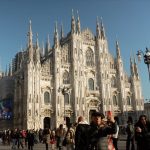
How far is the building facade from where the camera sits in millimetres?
40653

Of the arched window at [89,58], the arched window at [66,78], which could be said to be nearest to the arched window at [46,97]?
the arched window at [66,78]

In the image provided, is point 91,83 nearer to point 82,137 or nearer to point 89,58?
point 89,58

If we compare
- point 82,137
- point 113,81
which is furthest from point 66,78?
point 82,137

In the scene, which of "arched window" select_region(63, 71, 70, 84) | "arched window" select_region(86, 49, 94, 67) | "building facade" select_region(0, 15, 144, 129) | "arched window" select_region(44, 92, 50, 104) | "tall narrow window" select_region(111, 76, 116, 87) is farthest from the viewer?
"tall narrow window" select_region(111, 76, 116, 87)

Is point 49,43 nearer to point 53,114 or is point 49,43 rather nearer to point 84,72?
point 84,72

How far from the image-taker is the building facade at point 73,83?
40653 millimetres

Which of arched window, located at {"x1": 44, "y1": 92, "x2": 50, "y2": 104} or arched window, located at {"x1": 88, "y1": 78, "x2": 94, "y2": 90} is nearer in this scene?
A: arched window, located at {"x1": 44, "y1": 92, "x2": 50, "y2": 104}

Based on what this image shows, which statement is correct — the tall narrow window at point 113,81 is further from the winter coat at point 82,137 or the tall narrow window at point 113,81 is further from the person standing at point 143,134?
the winter coat at point 82,137

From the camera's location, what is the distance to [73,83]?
4397 centimetres

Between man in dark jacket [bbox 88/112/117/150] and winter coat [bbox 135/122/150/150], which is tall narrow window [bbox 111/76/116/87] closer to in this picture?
winter coat [bbox 135/122/150/150]

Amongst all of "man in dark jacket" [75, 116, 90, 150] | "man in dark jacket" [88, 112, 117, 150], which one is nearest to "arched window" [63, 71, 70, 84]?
"man in dark jacket" [75, 116, 90, 150]

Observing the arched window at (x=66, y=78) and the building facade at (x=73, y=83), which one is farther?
the arched window at (x=66, y=78)

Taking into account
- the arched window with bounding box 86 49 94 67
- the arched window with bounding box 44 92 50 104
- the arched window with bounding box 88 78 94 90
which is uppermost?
the arched window with bounding box 86 49 94 67

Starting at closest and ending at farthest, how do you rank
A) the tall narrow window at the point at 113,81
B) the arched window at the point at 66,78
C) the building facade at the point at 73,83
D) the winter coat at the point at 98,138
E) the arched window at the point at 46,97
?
the winter coat at the point at 98,138
the building facade at the point at 73,83
the arched window at the point at 46,97
the arched window at the point at 66,78
the tall narrow window at the point at 113,81
